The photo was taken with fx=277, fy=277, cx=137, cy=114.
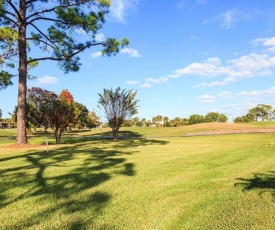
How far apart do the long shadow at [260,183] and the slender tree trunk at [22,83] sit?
12591 millimetres

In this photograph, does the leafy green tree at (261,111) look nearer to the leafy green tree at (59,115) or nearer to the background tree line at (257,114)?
the background tree line at (257,114)

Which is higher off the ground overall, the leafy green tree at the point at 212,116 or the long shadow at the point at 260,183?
the leafy green tree at the point at 212,116

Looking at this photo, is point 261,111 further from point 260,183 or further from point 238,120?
point 260,183

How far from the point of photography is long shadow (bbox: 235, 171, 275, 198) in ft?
17.9

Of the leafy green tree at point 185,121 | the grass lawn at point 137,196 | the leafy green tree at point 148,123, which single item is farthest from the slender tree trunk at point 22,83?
the leafy green tree at point 148,123

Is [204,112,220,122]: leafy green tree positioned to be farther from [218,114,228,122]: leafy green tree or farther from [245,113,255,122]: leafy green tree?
[245,113,255,122]: leafy green tree

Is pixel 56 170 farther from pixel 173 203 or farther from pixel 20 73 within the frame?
pixel 20 73

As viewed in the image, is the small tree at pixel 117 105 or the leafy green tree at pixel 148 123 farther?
the leafy green tree at pixel 148 123

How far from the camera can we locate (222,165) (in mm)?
8250

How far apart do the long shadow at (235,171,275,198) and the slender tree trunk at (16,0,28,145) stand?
12.6 m

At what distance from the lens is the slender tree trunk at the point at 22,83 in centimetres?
1543

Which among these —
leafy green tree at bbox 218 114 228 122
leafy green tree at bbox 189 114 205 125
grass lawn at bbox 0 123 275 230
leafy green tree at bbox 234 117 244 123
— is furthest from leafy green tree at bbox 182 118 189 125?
grass lawn at bbox 0 123 275 230

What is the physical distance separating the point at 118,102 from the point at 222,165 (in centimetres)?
1935

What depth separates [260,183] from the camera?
5.97m
